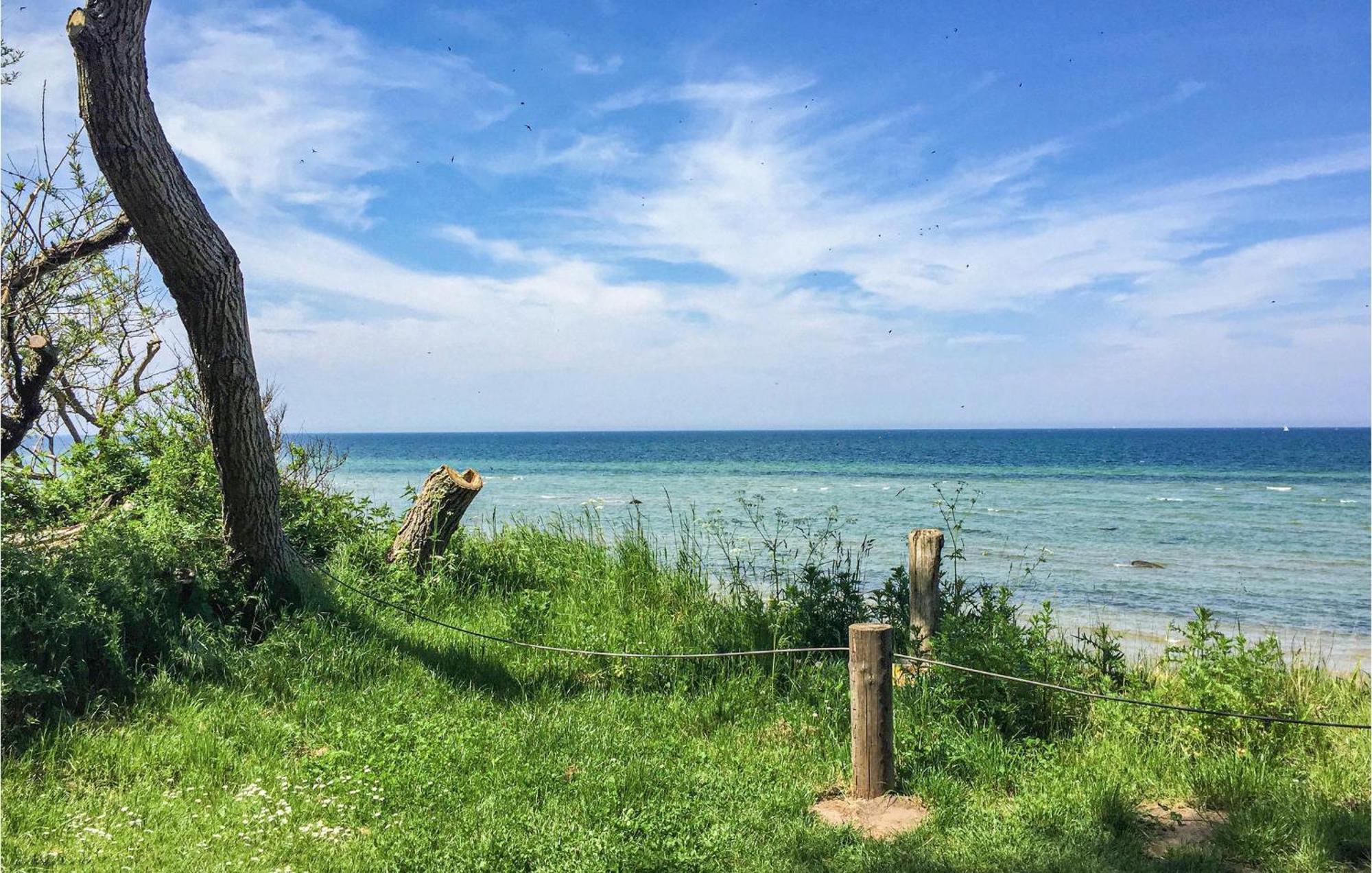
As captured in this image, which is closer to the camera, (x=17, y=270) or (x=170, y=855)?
(x=170, y=855)

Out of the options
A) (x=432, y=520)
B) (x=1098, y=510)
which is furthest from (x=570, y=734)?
(x=1098, y=510)

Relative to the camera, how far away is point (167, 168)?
556 cm

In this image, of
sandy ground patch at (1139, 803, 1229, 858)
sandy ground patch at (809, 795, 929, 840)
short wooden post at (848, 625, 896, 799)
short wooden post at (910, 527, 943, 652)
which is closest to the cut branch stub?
short wooden post at (910, 527, 943, 652)

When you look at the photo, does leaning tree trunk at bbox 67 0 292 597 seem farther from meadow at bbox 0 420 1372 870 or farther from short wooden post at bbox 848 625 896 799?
short wooden post at bbox 848 625 896 799

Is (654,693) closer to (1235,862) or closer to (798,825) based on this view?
(798,825)

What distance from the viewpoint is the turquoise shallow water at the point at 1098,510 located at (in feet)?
43.5

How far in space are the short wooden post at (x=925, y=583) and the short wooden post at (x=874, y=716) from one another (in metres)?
1.73

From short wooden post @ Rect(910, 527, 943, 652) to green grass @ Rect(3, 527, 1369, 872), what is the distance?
716mm

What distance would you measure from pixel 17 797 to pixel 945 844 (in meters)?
4.79

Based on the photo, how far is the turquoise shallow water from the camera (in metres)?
13.3

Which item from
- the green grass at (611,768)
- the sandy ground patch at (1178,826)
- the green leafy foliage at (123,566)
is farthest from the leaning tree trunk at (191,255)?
the sandy ground patch at (1178,826)

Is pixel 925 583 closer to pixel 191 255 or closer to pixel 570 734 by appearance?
pixel 570 734

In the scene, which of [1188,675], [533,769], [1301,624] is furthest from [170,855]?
[1301,624]

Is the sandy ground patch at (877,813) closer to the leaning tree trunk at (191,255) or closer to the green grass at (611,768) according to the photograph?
the green grass at (611,768)
